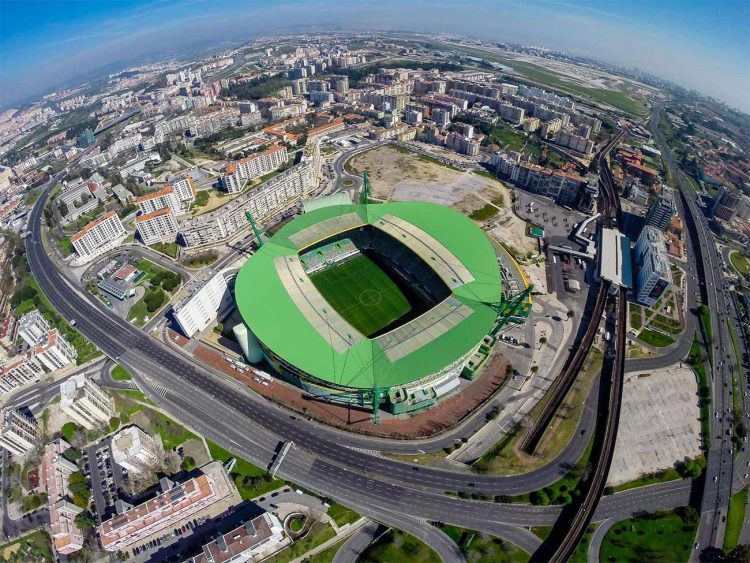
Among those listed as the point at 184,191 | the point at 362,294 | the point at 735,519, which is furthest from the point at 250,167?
the point at 735,519

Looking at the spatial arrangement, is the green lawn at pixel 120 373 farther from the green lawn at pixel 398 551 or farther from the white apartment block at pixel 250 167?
the white apartment block at pixel 250 167

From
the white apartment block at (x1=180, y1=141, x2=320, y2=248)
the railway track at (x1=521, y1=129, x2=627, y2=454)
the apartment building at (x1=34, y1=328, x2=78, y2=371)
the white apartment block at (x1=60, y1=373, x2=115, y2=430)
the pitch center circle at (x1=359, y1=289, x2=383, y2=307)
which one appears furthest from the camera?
the white apartment block at (x1=180, y1=141, x2=320, y2=248)

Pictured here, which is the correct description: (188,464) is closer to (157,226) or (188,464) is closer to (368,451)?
(368,451)

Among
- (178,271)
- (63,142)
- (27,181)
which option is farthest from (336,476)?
(63,142)

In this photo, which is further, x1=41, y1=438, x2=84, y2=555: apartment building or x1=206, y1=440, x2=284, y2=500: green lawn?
x1=206, y1=440, x2=284, y2=500: green lawn

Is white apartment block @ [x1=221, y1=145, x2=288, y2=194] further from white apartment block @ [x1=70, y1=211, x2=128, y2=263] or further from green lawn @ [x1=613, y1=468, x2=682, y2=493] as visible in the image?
green lawn @ [x1=613, y1=468, x2=682, y2=493]

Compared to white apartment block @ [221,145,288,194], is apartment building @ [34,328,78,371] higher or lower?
lower

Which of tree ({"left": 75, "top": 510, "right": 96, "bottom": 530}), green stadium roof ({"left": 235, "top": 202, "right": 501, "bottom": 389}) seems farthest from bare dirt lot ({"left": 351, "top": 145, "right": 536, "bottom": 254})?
tree ({"left": 75, "top": 510, "right": 96, "bottom": 530})
